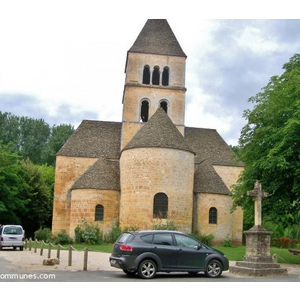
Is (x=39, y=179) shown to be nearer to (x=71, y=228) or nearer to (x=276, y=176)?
(x=71, y=228)

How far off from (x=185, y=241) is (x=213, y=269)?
130cm

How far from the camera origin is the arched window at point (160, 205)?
3422 cm

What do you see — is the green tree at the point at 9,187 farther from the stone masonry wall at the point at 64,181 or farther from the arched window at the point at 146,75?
the arched window at the point at 146,75

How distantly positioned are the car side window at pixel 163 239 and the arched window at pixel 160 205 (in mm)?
18859

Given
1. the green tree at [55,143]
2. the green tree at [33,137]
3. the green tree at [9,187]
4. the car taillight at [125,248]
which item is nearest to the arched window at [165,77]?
the green tree at [9,187]

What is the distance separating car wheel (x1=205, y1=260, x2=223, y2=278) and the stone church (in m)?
18.4

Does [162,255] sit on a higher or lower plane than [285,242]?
higher

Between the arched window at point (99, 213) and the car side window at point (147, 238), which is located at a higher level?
the arched window at point (99, 213)

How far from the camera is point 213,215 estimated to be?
3725cm

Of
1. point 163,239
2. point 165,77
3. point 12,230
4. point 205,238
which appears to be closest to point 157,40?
point 165,77

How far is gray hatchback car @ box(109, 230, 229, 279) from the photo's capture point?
1440cm

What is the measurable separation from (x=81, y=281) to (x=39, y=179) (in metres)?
42.6

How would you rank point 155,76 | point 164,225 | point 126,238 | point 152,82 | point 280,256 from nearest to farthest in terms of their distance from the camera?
1. point 126,238
2. point 280,256
3. point 164,225
4. point 152,82
5. point 155,76

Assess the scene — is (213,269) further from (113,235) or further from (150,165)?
(113,235)
